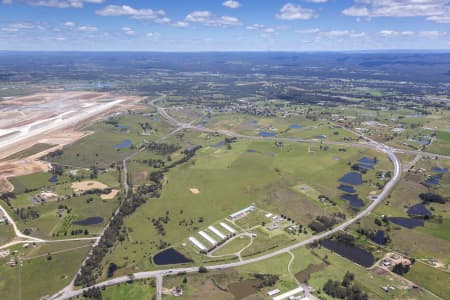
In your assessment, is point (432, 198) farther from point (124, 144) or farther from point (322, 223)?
point (124, 144)

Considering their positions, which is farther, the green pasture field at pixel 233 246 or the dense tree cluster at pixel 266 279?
the green pasture field at pixel 233 246

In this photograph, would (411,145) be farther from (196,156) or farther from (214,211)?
(214,211)

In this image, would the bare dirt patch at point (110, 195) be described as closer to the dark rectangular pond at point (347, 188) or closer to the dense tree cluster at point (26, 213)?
the dense tree cluster at point (26, 213)

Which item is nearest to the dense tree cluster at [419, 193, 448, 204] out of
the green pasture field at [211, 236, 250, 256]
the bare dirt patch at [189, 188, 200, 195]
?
the green pasture field at [211, 236, 250, 256]

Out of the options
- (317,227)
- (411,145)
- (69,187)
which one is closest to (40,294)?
(69,187)

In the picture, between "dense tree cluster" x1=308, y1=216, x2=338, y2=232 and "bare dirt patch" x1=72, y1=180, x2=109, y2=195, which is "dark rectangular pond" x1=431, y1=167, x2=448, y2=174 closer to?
"dense tree cluster" x1=308, y1=216, x2=338, y2=232

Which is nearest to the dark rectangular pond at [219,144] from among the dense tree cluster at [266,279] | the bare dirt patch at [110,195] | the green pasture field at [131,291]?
the bare dirt patch at [110,195]

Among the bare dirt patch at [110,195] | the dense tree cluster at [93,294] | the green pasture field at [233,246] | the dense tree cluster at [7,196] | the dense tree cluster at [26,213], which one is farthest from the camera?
the bare dirt patch at [110,195]
